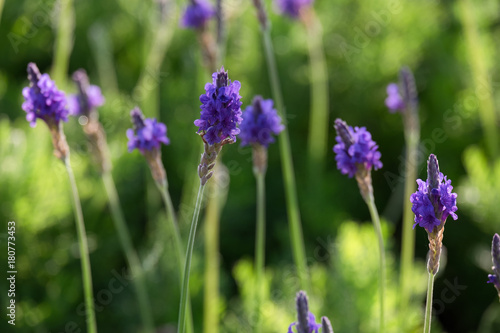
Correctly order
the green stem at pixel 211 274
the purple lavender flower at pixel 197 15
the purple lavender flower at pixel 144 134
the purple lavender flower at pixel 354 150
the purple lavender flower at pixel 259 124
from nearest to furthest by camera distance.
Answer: the purple lavender flower at pixel 354 150
the purple lavender flower at pixel 144 134
the purple lavender flower at pixel 259 124
the green stem at pixel 211 274
the purple lavender flower at pixel 197 15

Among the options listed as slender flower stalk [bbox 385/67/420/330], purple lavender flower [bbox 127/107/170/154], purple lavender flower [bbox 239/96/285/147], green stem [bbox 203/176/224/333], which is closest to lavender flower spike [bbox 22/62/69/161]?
purple lavender flower [bbox 127/107/170/154]

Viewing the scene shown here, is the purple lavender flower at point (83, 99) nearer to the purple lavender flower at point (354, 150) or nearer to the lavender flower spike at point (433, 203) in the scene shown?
the purple lavender flower at point (354, 150)

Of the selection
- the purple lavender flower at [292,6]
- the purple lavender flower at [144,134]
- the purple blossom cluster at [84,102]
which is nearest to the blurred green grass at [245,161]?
the purple lavender flower at [292,6]

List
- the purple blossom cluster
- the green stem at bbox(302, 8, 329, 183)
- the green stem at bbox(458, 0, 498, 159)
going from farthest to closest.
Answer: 1. the green stem at bbox(302, 8, 329, 183)
2. the green stem at bbox(458, 0, 498, 159)
3. the purple blossom cluster

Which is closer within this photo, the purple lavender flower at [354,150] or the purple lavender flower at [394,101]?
the purple lavender flower at [354,150]

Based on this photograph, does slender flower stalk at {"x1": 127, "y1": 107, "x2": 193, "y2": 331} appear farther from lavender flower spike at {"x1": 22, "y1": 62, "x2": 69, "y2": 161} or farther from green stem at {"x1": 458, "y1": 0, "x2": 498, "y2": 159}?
green stem at {"x1": 458, "y1": 0, "x2": 498, "y2": 159}

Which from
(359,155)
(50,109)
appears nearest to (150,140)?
(50,109)

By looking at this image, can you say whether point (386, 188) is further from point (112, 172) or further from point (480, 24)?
point (112, 172)
